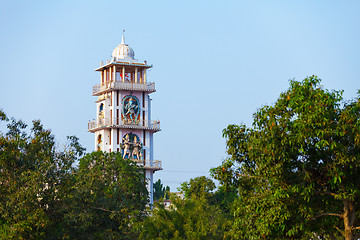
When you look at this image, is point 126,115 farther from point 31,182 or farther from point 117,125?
point 31,182

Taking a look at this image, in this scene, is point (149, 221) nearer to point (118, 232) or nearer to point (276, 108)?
point (118, 232)

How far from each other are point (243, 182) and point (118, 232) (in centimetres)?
1300

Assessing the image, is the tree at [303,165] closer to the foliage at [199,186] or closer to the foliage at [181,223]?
the foliage at [181,223]

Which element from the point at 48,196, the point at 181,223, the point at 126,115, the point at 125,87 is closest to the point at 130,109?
the point at 126,115

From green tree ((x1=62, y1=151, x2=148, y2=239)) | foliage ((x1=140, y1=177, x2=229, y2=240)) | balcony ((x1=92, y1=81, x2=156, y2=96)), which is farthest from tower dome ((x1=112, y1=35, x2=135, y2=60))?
green tree ((x1=62, y1=151, x2=148, y2=239))

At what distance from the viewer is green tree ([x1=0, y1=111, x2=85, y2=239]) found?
30.7 m

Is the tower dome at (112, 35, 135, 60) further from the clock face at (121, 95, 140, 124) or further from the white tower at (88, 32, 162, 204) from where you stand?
the clock face at (121, 95, 140, 124)

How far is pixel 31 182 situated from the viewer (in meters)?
31.2

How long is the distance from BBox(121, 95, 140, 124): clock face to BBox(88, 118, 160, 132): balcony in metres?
0.59

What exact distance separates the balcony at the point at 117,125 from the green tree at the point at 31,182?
36.7 meters

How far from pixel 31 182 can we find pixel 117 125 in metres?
40.4

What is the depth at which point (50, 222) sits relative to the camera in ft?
107

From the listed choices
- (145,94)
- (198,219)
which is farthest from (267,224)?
(145,94)

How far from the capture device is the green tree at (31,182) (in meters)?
30.7
